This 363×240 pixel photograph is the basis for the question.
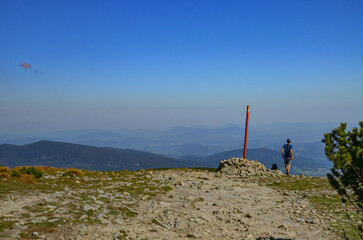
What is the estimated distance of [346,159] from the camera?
291 inches

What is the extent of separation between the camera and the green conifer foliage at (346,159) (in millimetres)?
7316

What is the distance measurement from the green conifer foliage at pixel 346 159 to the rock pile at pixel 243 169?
58.1 ft

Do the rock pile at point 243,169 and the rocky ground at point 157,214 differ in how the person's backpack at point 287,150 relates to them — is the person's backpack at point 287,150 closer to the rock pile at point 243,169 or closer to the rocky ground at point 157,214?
the rock pile at point 243,169

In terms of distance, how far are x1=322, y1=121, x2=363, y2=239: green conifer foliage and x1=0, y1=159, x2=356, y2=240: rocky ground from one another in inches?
135

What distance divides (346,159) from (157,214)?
809 cm

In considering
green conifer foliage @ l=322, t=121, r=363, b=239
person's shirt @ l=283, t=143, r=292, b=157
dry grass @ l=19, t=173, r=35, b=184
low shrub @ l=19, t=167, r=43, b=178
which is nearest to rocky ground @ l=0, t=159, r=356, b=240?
dry grass @ l=19, t=173, r=35, b=184

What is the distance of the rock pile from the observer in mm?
25844

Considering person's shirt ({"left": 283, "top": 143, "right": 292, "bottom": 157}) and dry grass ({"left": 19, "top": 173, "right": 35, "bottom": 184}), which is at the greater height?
person's shirt ({"left": 283, "top": 143, "right": 292, "bottom": 157})

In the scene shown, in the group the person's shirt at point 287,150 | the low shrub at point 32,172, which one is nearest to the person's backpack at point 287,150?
the person's shirt at point 287,150

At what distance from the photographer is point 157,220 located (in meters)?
11.1

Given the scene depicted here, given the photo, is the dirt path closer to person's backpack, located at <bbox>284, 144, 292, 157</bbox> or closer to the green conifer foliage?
the green conifer foliage

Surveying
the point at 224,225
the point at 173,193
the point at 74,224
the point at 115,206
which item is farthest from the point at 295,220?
the point at 74,224

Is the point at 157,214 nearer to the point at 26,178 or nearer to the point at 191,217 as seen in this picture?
the point at 191,217

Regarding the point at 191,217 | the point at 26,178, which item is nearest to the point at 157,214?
the point at 191,217
